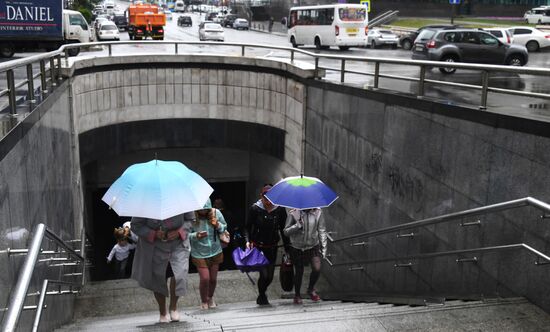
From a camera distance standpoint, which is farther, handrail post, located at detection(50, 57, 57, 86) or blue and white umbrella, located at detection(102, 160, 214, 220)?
handrail post, located at detection(50, 57, 57, 86)

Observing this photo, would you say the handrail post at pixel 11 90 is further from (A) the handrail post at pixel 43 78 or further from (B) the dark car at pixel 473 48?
(B) the dark car at pixel 473 48

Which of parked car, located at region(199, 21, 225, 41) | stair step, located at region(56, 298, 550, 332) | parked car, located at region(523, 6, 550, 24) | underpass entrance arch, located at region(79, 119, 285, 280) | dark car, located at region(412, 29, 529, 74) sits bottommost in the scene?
underpass entrance arch, located at region(79, 119, 285, 280)

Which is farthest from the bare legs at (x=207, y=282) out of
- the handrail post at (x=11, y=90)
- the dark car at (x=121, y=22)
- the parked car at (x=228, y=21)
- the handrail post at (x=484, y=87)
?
the parked car at (x=228, y=21)

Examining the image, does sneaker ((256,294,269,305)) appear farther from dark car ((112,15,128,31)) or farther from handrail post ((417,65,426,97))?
dark car ((112,15,128,31))

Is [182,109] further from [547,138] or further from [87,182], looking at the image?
[547,138]

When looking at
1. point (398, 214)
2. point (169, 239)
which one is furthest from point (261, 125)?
point (169, 239)

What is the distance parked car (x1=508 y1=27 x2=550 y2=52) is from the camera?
99.3ft

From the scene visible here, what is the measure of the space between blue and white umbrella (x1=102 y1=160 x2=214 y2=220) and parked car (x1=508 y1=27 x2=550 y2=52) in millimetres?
28607

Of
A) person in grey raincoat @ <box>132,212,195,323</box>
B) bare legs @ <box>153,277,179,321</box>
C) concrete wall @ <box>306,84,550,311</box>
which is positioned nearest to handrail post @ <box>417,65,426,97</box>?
concrete wall @ <box>306,84,550,311</box>

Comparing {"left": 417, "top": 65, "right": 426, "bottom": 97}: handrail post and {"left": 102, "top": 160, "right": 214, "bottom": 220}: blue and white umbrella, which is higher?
{"left": 417, "top": 65, "right": 426, "bottom": 97}: handrail post

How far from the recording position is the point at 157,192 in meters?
5.64

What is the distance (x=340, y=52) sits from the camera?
30.3 meters

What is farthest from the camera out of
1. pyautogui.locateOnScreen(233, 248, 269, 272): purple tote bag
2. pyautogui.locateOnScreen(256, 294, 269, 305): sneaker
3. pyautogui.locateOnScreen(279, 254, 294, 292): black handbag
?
pyautogui.locateOnScreen(279, 254, 294, 292): black handbag

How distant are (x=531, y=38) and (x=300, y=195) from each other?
2739 centimetres
